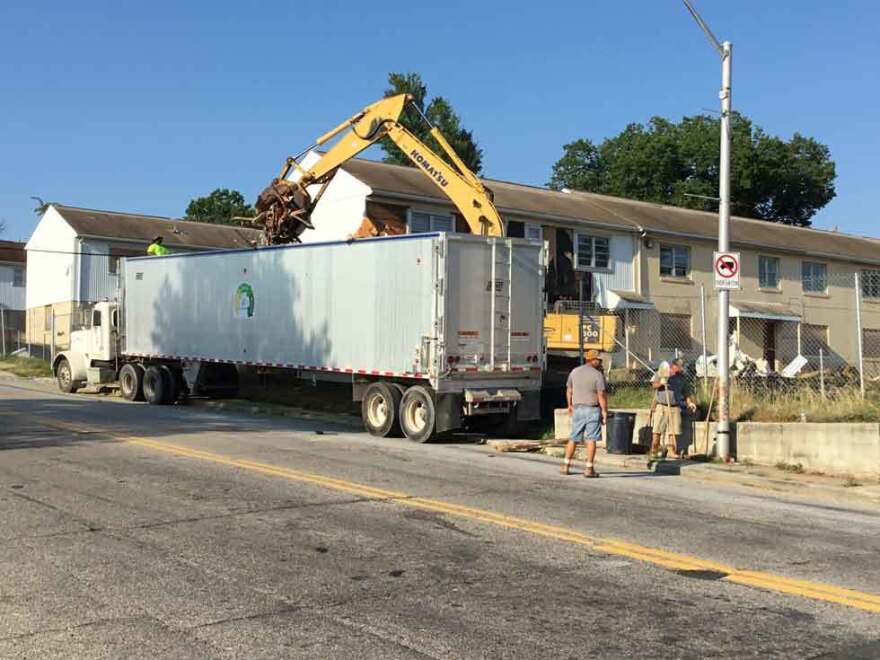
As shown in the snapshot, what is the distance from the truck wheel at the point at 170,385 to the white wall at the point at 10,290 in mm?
38271

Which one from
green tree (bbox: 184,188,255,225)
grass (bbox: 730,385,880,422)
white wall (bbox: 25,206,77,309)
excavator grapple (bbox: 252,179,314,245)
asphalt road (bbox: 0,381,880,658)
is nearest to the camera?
asphalt road (bbox: 0,381,880,658)

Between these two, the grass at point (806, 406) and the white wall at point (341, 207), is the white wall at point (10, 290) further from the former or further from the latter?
the grass at point (806, 406)

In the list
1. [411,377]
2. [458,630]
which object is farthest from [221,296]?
[458,630]

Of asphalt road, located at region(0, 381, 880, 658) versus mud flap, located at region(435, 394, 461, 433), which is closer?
asphalt road, located at region(0, 381, 880, 658)

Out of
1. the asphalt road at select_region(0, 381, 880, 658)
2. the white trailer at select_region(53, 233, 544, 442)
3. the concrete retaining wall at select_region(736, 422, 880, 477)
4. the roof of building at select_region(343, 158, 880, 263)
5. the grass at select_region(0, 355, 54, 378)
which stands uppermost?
the roof of building at select_region(343, 158, 880, 263)

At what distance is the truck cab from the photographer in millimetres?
25000

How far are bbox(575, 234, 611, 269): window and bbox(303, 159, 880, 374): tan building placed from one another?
4 cm

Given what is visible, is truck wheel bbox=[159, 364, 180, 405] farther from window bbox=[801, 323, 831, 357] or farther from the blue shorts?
window bbox=[801, 323, 831, 357]

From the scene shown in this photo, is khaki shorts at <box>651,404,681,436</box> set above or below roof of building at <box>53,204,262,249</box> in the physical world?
below

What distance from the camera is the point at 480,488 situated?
10.5 metres

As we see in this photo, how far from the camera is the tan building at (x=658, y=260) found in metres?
27.8

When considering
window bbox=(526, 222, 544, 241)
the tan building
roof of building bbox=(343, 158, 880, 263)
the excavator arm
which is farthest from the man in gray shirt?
window bbox=(526, 222, 544, 241)

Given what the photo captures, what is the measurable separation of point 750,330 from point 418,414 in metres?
22.7

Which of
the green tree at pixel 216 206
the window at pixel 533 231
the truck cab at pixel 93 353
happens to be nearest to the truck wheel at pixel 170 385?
the truck cab at pixel 93 353
